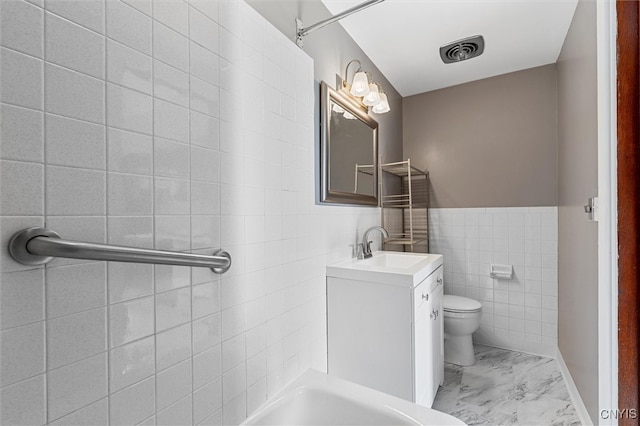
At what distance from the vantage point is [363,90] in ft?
6.17

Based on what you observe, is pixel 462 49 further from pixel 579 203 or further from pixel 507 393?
pixel 507 393

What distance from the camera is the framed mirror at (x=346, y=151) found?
1.67 metres

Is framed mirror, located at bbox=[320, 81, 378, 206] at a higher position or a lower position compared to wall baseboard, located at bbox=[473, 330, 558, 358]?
higher

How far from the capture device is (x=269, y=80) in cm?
125

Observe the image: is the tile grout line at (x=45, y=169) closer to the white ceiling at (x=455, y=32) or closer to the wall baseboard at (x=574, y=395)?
the white ceiling at (x=455, y=32)

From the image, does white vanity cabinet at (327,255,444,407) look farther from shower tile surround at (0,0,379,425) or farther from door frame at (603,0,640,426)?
door frame at (603,0,640,426)

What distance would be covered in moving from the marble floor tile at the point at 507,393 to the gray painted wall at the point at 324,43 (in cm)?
182

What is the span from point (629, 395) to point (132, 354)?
0.99 m

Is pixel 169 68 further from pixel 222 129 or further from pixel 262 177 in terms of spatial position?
pixel 262 177

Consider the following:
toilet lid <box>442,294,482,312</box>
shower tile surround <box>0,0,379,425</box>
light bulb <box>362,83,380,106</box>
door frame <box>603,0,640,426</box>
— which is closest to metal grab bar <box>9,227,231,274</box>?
shower tile surround <box>0,0,379,425</box>

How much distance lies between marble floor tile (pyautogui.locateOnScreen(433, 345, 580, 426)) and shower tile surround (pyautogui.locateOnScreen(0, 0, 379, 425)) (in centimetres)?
125

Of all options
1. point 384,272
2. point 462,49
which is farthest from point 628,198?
point 462,49

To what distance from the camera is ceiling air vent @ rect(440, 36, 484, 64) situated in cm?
212

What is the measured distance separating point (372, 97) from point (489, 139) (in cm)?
141
